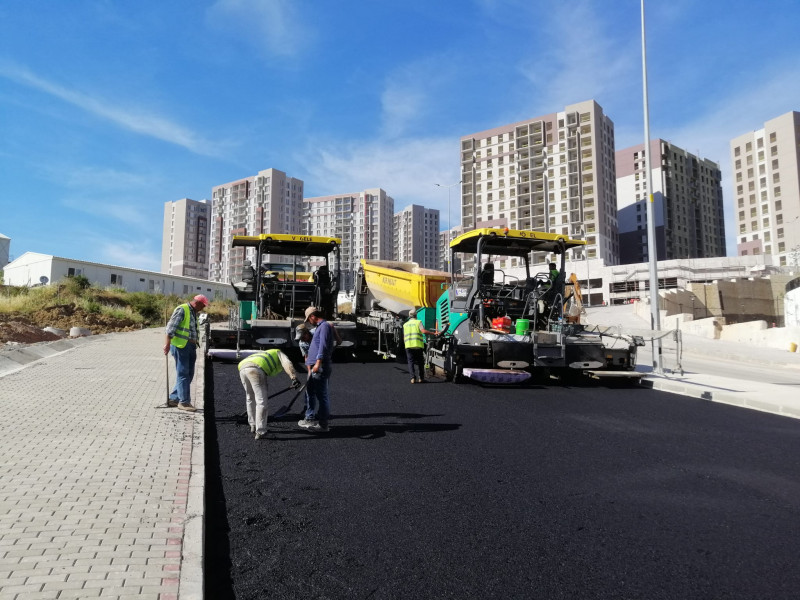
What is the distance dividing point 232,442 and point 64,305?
1898 cm

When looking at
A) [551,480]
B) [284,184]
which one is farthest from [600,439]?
[284,184]

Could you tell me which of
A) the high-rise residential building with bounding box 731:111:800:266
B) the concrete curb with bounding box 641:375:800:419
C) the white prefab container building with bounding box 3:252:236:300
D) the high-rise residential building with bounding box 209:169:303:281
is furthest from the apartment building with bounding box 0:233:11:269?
the high-rise residential building with bounding box 731:111:800:266

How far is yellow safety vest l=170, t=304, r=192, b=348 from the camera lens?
6035 millimetres

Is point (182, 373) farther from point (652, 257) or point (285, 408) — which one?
point (652, 257)

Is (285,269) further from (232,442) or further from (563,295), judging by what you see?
(232,442)

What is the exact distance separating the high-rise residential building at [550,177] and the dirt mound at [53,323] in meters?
54.9

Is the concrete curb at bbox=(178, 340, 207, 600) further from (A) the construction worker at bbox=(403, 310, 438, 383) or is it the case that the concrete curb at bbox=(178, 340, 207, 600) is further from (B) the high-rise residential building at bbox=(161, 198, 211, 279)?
(B) the high-rise residential building at bbox=(161, 198, 211, 279)

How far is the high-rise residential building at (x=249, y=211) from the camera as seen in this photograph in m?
96.2

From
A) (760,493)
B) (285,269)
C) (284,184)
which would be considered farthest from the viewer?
(284,184)

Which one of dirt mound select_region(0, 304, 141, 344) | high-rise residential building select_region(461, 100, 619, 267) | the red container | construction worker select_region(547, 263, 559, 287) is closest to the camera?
the red container

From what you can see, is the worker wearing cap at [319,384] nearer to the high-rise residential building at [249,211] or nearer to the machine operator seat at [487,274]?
the machine operator seat at [487,274]

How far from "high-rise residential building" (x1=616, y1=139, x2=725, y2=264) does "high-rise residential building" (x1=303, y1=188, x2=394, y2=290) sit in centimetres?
4562

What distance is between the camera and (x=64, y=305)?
20.1 m

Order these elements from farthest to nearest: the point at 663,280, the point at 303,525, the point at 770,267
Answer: the point at 663,280 < the point at 770,267 < the point at 303,525
